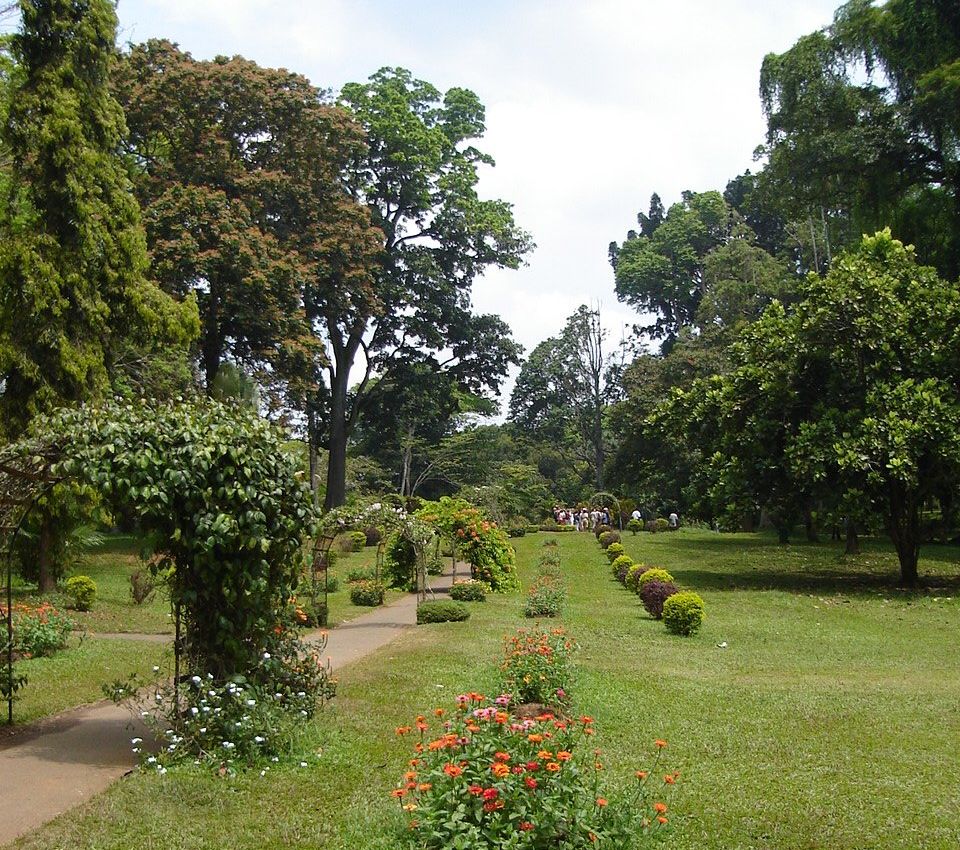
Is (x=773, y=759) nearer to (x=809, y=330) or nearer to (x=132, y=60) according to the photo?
(x=809, y=330)

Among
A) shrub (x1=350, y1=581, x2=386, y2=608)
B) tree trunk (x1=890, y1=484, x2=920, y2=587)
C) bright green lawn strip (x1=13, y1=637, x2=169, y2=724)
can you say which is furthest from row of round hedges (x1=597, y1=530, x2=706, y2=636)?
bright green lawn strip (x1=13, y1=637, x2=169, y2=724)

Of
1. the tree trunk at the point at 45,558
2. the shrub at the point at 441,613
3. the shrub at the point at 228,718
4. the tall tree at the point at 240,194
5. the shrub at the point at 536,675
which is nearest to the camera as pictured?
the shrub at the point at 228,718

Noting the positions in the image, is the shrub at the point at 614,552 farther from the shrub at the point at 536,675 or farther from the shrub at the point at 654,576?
the shrub at the point at 536,675

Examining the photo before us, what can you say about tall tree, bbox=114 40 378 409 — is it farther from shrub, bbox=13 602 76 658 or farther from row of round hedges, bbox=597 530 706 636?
shrub, bbox=13 602 76 658

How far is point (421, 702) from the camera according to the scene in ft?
33.3

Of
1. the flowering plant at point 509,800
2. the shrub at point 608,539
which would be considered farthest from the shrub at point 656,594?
the shrub at point 608,539

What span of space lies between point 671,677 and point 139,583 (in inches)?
484

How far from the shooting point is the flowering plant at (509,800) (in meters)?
5.34

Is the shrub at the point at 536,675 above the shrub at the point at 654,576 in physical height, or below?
below

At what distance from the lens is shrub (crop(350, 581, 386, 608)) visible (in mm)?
22938

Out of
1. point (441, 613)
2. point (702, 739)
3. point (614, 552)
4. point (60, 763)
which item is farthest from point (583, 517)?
point (60, 763)

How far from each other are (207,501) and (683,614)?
10.4 meters

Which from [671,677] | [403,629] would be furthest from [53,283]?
[671,677]

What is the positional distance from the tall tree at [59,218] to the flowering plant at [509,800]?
52.9 feet
